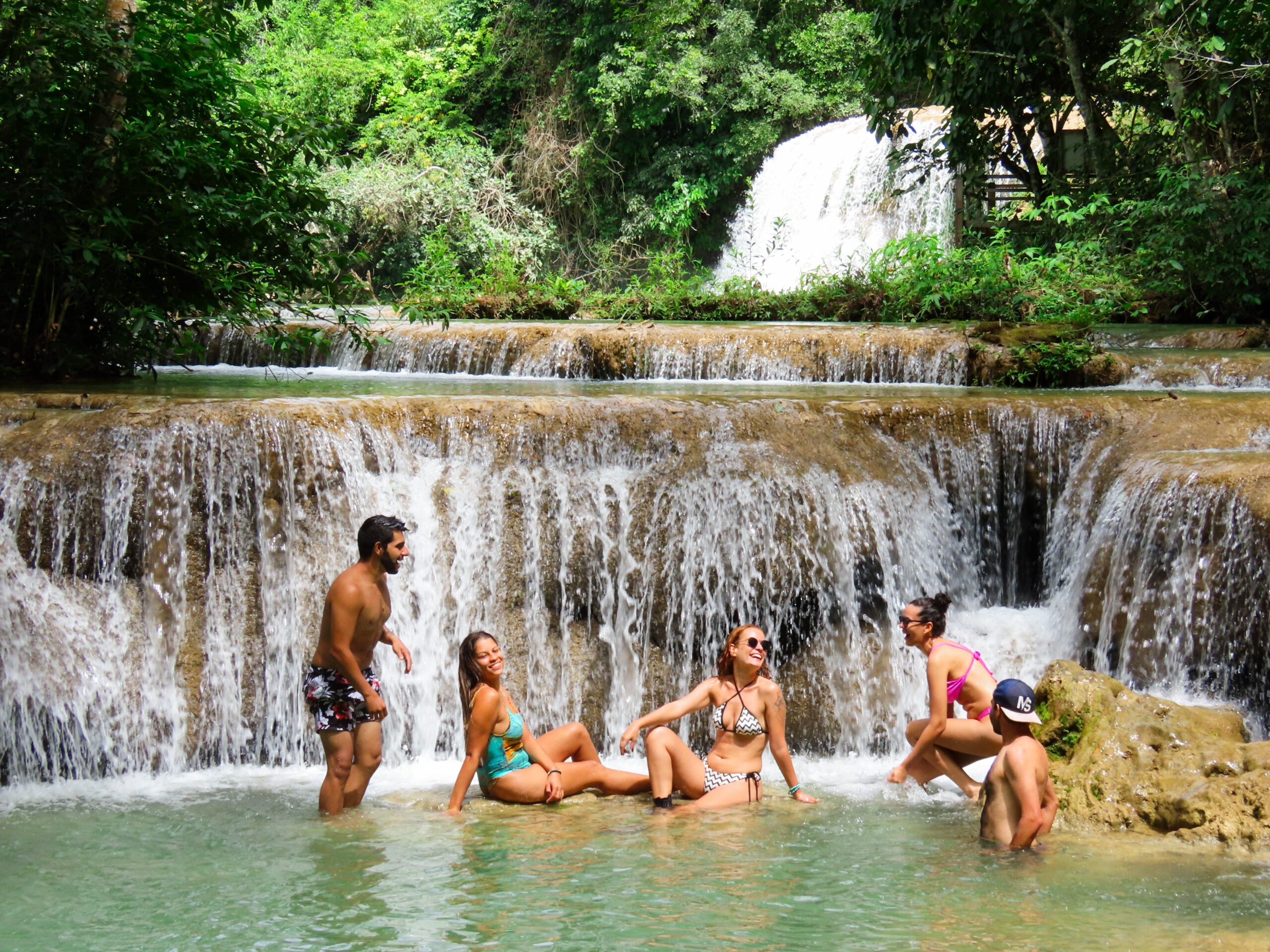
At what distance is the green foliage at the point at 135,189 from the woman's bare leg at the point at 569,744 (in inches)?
183

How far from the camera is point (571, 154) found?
85.2ft

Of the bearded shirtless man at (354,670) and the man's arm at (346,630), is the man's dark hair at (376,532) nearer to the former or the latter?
the bearded shirtless man at (354,670)

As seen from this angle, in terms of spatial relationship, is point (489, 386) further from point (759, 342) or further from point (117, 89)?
point (117, 89)

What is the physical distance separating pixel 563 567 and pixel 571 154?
1978 centimetres

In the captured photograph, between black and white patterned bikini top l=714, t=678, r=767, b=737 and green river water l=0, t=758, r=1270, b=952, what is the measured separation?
1.17 ft

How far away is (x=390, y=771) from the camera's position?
689 centimetres

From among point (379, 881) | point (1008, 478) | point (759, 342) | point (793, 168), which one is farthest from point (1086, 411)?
point (793, 168)

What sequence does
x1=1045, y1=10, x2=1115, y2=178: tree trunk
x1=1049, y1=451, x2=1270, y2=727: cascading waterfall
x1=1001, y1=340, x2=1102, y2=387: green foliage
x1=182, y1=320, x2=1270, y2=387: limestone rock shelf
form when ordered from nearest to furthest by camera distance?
x1=1049, y1=451, x2=1270, y2=727: cascading waterfall
x1=1001, y1=340, x2=1102, y2=387: green foliage
x1=182, y1=320, x2=1270, y2=387: limestone rock shelf
x1=1045, y1=10, x2=1115, y2=178: tree trunk

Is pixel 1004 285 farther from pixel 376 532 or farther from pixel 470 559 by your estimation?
pixel 376 532

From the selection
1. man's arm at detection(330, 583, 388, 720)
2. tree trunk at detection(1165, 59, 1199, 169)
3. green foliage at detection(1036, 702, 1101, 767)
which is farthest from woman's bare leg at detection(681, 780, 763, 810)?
tree trunk at detection(1165, 59, 1199, 169)

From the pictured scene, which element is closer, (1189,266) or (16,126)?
(16,126)

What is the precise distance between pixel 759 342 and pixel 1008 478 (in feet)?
12.7

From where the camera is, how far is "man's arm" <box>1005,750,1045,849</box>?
4.96 meters

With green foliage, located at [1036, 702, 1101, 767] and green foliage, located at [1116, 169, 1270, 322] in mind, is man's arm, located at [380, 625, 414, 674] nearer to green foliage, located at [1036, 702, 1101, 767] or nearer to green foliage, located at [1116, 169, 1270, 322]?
green foliage, located at [1036, 702, 1101, 767]
